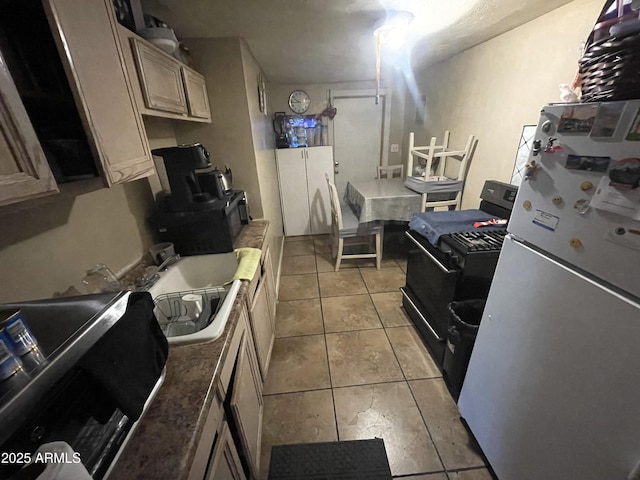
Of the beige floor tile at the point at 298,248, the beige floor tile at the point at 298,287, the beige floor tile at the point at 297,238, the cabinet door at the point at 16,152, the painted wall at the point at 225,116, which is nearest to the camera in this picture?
the cabinet door at the point at 16,152

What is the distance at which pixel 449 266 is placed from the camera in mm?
1462

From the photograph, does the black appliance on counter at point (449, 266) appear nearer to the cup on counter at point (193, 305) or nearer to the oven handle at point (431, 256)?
the oven handle at point (431, 256)

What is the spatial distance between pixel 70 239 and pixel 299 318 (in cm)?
164

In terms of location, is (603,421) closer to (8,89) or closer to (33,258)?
(8,89)

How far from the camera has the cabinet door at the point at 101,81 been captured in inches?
25.7

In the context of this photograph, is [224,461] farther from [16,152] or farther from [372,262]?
[372,262]

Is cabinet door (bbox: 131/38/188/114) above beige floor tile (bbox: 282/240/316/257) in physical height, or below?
above

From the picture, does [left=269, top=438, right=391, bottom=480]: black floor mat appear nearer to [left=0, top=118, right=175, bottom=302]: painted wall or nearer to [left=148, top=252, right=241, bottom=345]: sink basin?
[left=148, top=252, right=241, bottom=345]: sink basin

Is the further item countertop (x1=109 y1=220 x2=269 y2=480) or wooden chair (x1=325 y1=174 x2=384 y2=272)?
wooden chair (x1=325 y1=174 x2=384 y2=272)

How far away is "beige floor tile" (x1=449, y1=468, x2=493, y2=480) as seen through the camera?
3.91 ft

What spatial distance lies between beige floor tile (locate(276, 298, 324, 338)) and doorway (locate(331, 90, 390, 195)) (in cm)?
250

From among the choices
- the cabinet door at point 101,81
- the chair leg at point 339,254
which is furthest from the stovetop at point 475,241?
the cabinet door at point 101,81

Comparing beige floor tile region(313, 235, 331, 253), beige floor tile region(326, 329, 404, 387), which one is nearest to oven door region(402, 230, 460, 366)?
beige floor tile region(326, 329, 404, 387)

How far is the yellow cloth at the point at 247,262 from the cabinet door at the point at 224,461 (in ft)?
1.96
